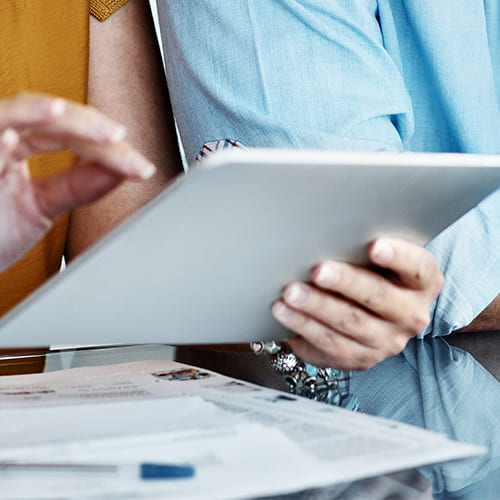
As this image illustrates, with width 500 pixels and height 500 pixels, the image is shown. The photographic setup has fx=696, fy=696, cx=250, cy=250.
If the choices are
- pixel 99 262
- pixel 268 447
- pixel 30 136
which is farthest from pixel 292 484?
pixel 30 136

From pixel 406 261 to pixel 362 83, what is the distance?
1.45 ft

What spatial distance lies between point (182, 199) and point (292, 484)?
14 cm

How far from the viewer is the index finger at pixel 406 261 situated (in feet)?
1.45

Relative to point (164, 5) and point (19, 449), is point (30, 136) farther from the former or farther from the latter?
point (164, 5)

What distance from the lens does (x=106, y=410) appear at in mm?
412

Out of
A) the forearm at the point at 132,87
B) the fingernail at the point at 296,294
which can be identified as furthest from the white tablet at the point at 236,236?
the forearm at the point at 132,87

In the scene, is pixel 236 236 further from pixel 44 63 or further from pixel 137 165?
pixel 44 63

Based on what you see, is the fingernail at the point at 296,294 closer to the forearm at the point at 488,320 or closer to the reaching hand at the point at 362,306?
the reaching hand at the point at 362,306

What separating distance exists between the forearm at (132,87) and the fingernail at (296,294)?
660 millimetres

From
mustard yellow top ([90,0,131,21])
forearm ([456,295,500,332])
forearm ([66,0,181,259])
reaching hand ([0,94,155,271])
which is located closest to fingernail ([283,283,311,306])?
reaching hand ([0,94,155,271])

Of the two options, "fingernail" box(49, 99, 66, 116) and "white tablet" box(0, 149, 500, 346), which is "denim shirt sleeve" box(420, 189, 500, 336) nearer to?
"white tablet" box(0, 149, 500, 346)

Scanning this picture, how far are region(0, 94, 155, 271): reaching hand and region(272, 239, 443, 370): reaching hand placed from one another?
14cm

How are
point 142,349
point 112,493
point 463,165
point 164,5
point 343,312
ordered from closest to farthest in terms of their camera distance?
point 112,493 < point 463,165 < point 343,312 < point 142,349 < point 164,5

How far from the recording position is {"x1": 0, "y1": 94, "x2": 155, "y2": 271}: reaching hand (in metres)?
0.38
